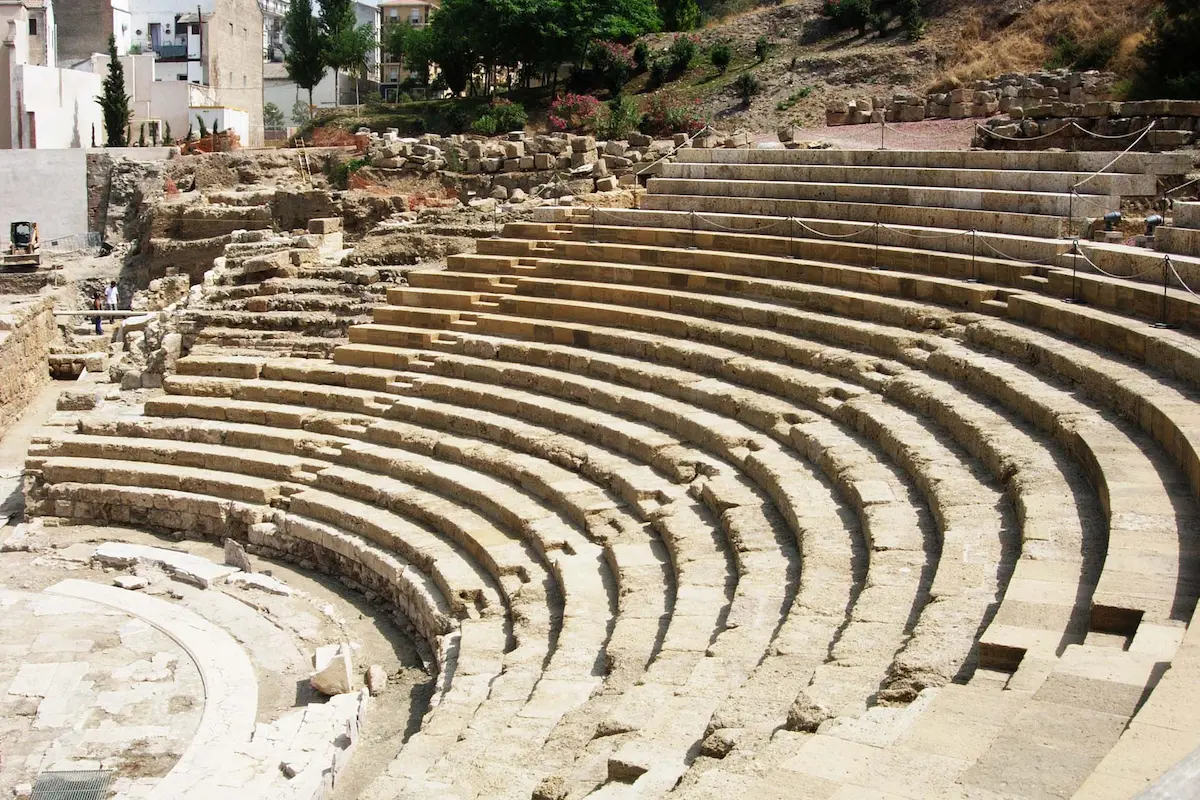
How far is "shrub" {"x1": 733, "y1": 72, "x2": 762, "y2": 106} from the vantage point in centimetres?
2703

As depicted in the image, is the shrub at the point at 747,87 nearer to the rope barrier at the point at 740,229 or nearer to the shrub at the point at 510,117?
the shrub at the point at 510,117

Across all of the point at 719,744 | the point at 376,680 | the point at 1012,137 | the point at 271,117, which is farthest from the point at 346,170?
the point at 271,117

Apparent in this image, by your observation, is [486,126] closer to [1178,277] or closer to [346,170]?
[346,170]

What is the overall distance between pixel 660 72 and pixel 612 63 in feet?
4.22

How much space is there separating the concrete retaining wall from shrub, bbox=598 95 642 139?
1397 cm

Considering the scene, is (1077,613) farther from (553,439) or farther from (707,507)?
(553,439)

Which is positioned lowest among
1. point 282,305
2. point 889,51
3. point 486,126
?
point 282,305

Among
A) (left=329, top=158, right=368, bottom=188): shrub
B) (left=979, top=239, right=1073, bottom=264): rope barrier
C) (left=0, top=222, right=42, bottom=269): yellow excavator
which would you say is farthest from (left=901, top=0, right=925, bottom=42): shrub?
(left=0, top=222, right=42, bottom=269): yellow excavator

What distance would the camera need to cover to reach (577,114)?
27.3 meters

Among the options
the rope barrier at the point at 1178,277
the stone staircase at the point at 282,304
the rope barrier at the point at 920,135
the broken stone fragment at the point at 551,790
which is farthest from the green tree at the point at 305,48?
the broken stone fragment at the point at 551,790

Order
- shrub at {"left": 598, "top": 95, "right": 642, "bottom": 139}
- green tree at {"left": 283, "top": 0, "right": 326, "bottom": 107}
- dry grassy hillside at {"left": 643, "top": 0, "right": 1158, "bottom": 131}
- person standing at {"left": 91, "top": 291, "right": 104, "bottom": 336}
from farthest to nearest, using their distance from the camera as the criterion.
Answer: green tree at {"left": 283, "top": 0, "right": 326, "bottom": 107} < shrub at {"left": 598, "top": 95, "right": 642, "bottom": 139} < person standing at {"left": 91, "top": 291, "right": 104, "bottom": 336} < dry grassy hillside at {"left": 643, "top": 0, "right": 1158, "bottom": 131}

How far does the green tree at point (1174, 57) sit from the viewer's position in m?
17.8

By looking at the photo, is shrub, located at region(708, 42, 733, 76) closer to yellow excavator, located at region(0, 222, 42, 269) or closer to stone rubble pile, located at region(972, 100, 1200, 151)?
stone rubble pile, located at region(972, 100, 1200, 151)

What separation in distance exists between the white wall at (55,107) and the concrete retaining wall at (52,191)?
16.4ft
